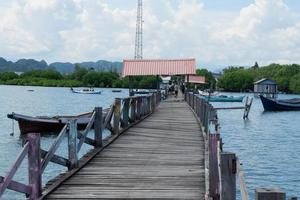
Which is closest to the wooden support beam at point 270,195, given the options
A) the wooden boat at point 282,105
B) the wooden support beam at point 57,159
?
the wooden support beam at point 57,159

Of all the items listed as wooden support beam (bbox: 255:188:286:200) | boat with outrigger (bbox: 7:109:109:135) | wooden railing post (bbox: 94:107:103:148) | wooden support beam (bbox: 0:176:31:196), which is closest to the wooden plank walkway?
wooden railing post (bbox: 94:107:103:148)

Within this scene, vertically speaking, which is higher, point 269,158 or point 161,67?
point 161,67

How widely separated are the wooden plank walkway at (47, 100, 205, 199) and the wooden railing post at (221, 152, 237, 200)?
1811 millimetres

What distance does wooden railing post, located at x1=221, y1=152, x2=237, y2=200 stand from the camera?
683 centimetres

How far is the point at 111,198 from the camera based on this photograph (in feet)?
29.0

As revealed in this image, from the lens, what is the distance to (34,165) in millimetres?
8570

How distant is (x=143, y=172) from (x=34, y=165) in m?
3.06

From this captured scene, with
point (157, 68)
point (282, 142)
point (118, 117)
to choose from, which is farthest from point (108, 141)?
point (157, 68)

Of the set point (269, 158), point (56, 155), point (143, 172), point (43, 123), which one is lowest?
point (269, 158)

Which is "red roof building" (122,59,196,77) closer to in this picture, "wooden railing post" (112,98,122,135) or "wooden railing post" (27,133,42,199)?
"wooden railing post" (112,98,122,135)

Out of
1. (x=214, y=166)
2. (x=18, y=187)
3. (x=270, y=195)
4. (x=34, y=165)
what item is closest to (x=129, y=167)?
(x=214, y=166)

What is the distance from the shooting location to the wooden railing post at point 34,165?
840 cm

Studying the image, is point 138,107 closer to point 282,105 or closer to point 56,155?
point 56,155

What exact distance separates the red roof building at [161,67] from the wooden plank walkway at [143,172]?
28.2m
